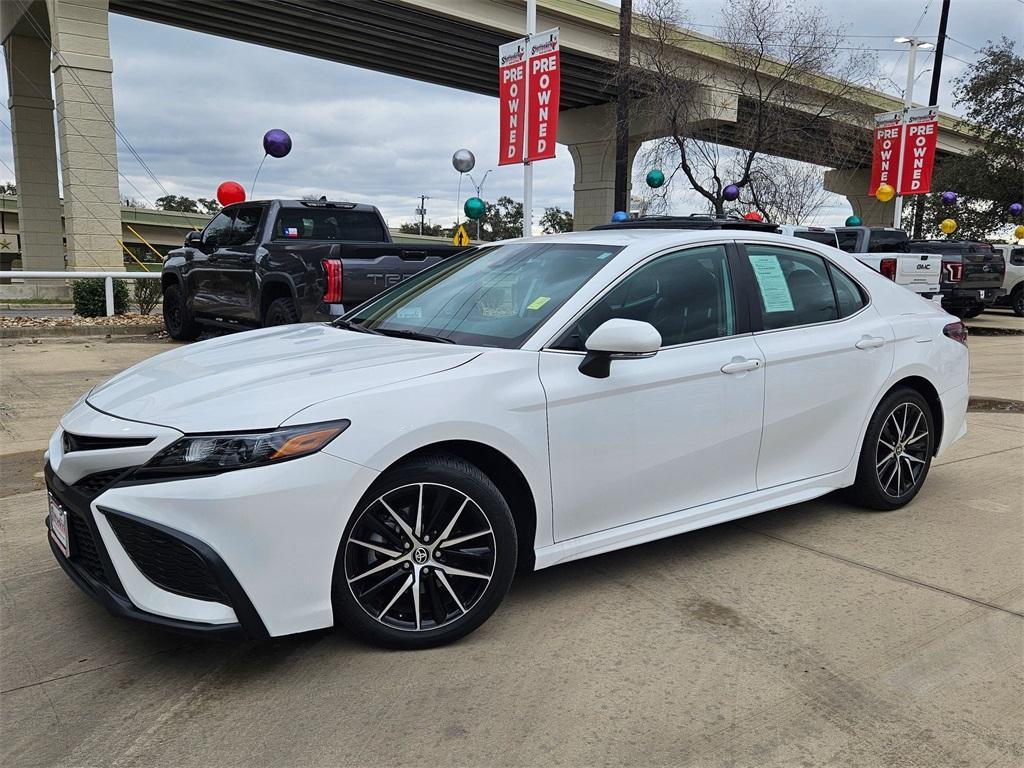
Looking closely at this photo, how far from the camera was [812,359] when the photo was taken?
4.21 m

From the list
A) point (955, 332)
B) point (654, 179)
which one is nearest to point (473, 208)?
point (654, 179)

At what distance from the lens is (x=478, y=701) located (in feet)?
9.17

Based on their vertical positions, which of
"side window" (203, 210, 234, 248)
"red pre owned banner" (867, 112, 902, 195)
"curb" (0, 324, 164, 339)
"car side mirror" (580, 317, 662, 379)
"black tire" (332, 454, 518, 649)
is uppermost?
"red pre owned banner" (867, 112, 902, 195)

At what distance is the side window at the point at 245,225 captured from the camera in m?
10.1

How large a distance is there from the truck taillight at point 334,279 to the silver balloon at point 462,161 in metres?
15.1

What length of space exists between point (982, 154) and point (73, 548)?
4212 centimetres

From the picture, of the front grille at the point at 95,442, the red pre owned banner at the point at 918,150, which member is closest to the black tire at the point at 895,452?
the front grille at the point at 95,442

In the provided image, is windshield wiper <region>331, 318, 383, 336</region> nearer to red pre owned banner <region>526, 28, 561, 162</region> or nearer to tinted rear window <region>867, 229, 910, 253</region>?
red pre owned banner <region>526, 28, 561, 162</region>

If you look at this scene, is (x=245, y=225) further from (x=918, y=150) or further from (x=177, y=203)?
(x=177, y=203)

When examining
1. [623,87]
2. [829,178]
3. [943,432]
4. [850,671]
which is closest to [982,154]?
[829,178]

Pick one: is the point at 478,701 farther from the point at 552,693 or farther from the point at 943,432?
the point at 943,432

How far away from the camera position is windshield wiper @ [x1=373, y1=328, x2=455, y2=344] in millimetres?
3635

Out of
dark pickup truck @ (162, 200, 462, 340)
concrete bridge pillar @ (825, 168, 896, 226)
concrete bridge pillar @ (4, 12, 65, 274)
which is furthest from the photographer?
concrete bridge pillar @ (825, 168, 896, 226)

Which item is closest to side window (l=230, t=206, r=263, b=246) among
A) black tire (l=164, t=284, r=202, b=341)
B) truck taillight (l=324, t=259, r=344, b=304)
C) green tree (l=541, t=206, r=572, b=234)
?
black tire (l=164, t=284, r=202, b=341)
